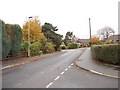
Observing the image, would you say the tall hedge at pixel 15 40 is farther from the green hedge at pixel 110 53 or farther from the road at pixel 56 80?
the green hedge at pixel 110 53

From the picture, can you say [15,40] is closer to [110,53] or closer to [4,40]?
[4,40]

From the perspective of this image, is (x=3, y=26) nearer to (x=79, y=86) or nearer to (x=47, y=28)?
(x=79, y=86)

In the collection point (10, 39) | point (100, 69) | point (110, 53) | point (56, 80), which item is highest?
point (10, 39)

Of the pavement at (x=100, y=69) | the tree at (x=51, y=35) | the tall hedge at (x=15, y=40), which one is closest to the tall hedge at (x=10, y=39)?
the tall hedge at (x=15, y=40)

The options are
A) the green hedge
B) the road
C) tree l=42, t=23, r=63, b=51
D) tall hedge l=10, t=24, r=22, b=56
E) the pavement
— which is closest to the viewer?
the road

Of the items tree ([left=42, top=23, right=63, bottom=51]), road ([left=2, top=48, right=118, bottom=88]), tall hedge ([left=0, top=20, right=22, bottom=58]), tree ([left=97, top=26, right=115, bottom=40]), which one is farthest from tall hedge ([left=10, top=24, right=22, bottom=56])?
tree ([left=97, top=26, right=115, bottom=40])

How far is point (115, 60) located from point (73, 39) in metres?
106

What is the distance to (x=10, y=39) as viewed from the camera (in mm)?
17750

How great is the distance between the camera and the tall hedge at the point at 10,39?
16.2 meters

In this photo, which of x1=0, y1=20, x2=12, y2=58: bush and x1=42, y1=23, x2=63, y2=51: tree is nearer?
x1=0, y1=20, x2=12, y2=58: bush

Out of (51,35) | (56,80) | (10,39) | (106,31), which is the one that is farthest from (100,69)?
(106,31)

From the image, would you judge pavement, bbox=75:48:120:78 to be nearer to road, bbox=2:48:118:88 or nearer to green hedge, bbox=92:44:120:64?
road, bbox=2:48:118:88

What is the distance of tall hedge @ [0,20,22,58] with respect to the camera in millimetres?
16189

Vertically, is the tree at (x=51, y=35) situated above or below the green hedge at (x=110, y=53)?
above
